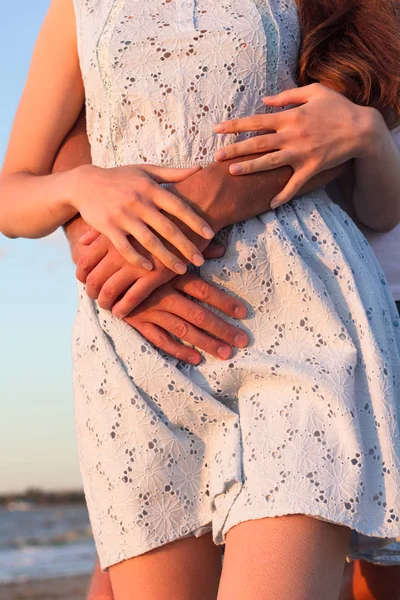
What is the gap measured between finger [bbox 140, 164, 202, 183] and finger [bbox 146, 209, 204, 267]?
0.11 meters

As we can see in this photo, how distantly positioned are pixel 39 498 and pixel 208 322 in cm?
3486

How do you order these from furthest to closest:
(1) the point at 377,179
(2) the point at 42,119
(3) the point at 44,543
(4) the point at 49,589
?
(3) the point at 44,543, (4) the point at 49,589, (2) the point at 42,119, (1) the point at 377,179

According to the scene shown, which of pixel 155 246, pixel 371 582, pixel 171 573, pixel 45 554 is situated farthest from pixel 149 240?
pixel 45 554

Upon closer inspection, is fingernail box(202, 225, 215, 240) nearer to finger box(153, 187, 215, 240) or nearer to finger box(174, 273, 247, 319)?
finger box(153, 187, 215, 240)

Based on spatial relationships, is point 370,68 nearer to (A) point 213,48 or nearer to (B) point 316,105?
(B) point 316,105

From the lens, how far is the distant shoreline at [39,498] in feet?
111

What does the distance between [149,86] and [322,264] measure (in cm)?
55

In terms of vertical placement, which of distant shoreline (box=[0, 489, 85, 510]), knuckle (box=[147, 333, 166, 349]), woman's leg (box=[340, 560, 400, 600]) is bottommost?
distant shoreline (box=[0, 489, 85, 510])

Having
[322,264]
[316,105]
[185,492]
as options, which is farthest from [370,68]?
[185,492]

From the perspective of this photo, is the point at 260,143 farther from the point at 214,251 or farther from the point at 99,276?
the point at 99,276

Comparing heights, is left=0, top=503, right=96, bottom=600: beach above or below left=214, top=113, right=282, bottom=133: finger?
below

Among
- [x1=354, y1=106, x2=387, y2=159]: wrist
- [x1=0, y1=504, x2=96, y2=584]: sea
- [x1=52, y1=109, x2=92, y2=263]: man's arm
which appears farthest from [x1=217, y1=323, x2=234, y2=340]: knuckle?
[x1=0, y1=504, x2=96, y2=584]: sea

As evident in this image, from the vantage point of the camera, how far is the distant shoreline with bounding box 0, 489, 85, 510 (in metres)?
33.9

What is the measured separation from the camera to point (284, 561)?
151cm
